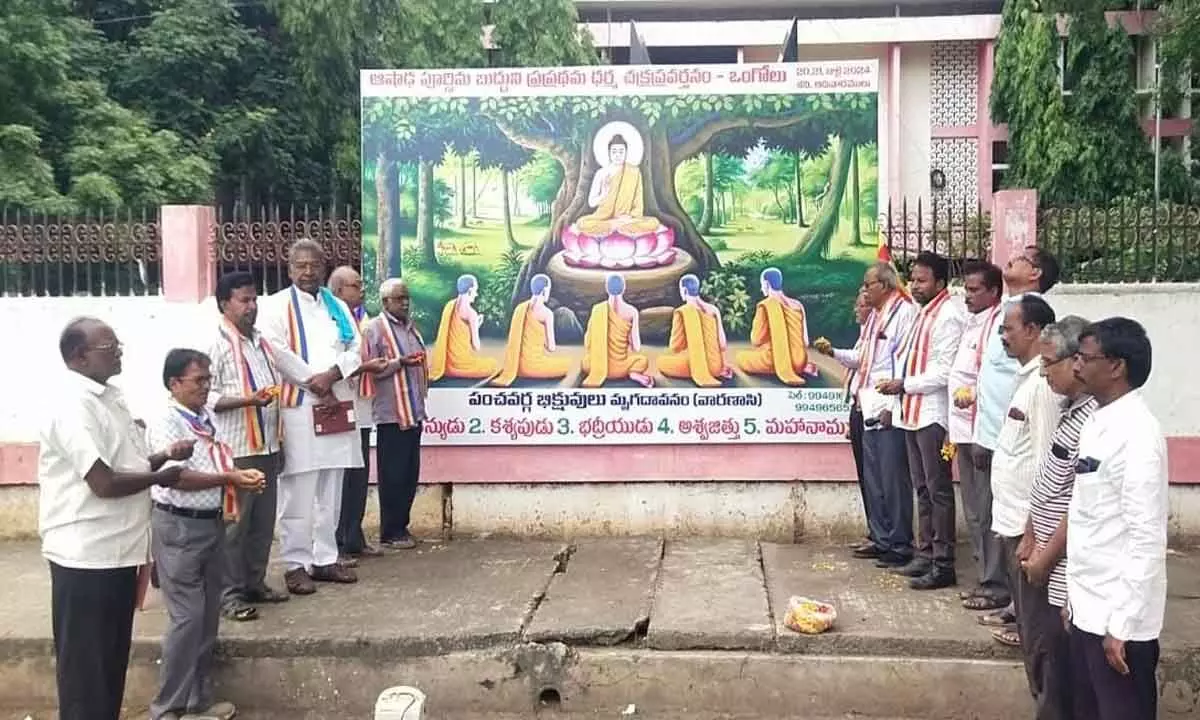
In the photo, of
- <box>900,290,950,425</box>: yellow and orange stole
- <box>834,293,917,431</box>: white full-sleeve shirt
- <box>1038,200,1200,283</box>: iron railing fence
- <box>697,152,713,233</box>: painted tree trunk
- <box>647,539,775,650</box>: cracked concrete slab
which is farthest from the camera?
<box>697,152,713,233</box>: painted tree trunk

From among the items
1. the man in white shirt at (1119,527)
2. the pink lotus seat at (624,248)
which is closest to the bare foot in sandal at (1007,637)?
the man in white shirt at (1119,527)

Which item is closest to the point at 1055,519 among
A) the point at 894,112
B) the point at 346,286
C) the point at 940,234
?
the point at 940,234

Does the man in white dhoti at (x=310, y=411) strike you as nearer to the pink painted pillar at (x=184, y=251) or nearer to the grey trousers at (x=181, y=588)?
the grey trousers at (x=181, y=588)

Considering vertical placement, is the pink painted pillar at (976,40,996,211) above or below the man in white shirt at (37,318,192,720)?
above

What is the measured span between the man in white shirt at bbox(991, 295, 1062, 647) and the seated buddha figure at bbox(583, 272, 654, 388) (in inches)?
109

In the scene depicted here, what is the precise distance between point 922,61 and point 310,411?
16.6 metres

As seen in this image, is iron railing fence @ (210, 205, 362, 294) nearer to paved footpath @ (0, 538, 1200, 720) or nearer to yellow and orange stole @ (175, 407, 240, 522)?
paved footpath @ (0, 538, 1200, 720)

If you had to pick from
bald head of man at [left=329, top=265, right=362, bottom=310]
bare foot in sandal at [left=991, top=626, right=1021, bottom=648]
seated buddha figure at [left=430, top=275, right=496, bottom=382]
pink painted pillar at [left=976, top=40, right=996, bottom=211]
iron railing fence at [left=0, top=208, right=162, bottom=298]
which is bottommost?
bare foot in sandal at [left=991, top=626, right=1021, bottom=648]

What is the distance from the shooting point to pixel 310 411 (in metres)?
5.88

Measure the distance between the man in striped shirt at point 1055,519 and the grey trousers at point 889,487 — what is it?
187 cm

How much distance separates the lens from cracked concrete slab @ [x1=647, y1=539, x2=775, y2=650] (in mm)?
5184

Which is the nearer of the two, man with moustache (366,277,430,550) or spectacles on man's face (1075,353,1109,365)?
spectacles on man's face (1075,353,1109,365)

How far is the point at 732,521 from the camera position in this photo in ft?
23.3

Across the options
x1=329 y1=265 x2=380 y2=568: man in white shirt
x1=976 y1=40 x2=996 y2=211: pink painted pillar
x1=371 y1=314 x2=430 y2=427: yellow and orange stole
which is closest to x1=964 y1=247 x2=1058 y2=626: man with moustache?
x1=371 y1=314 x2=430 y2=427: yellow and orange stole
